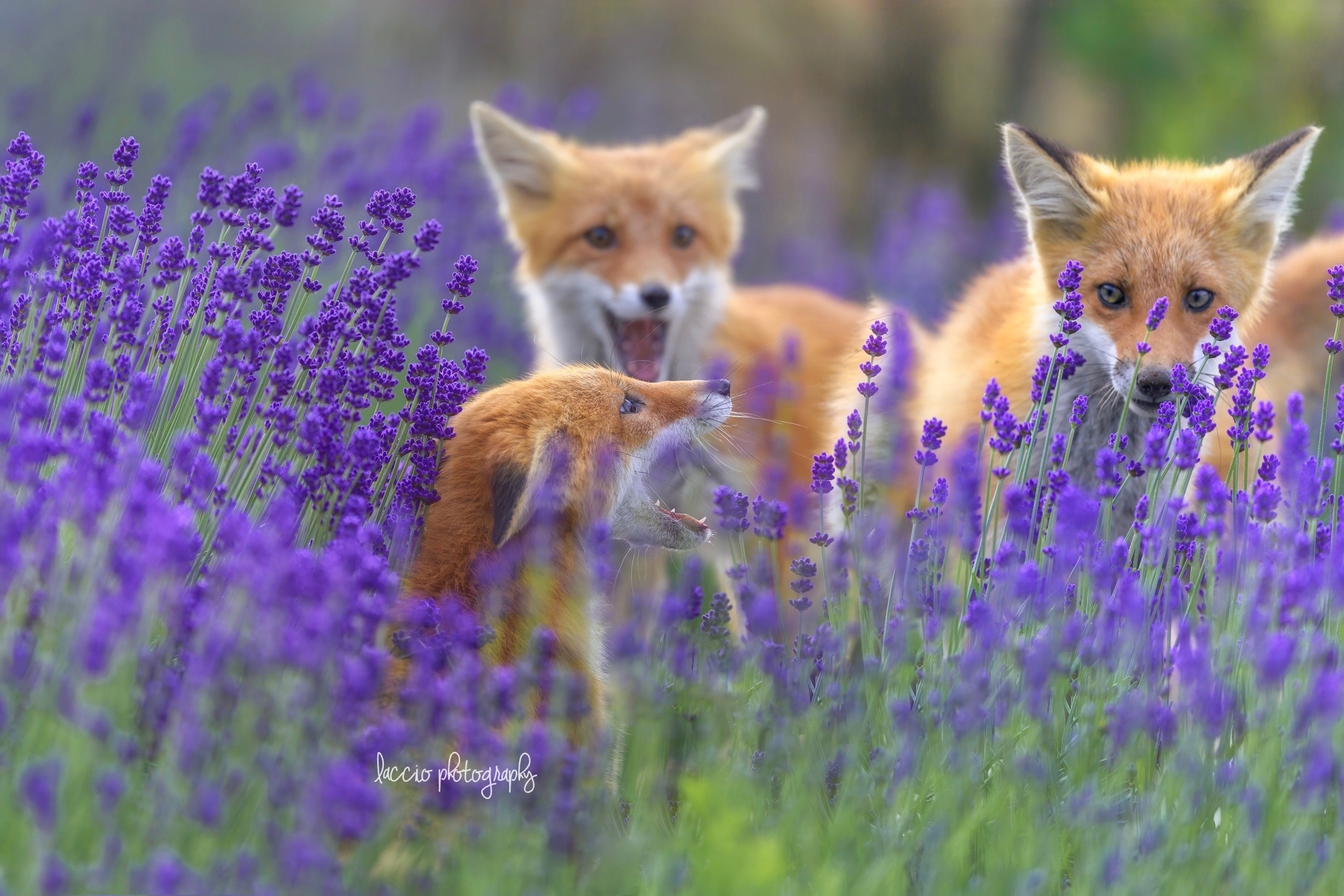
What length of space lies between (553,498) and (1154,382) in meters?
1.72

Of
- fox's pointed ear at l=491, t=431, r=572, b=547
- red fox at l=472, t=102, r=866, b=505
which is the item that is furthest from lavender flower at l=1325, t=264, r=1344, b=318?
red fox at l=472, t=102, r=866, b=505

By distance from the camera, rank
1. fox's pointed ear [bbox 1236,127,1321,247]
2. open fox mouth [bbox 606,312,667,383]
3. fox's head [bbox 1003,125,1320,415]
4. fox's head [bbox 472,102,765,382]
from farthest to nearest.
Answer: open fox mouth [bbox 606,312,667,383]
fox's head [bbox 472,102,765,382]
fox's pointed ear [bbox 1236,127,1321,247]
fox's head [bbox 1003,125,1320,415]

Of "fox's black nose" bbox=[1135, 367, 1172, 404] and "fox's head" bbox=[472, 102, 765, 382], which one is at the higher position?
"fox's head" bbox=[472, 102, 765, 382]

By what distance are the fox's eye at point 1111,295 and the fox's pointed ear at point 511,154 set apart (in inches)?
116

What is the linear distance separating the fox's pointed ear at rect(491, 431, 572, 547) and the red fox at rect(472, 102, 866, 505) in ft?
7.22

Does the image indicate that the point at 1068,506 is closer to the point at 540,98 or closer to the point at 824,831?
the point at 824,831

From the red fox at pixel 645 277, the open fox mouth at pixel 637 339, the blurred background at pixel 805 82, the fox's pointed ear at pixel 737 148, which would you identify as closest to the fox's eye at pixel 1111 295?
the red fox at pixel 645 277

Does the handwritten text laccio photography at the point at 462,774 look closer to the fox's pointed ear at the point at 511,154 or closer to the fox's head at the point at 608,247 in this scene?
the fox's head at the point at 608,247

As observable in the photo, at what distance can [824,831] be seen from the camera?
2.53m

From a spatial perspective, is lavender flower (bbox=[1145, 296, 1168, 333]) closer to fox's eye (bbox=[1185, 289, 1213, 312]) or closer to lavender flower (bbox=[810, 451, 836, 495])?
fox's eye (bbox=[1185, 289, 1213, 312])

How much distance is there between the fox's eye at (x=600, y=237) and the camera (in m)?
5.76

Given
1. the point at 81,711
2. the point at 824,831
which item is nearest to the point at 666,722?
the point at 824,831

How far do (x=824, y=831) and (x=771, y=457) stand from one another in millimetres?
2472

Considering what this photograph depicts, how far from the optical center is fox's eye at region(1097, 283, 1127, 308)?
12.4 ft
